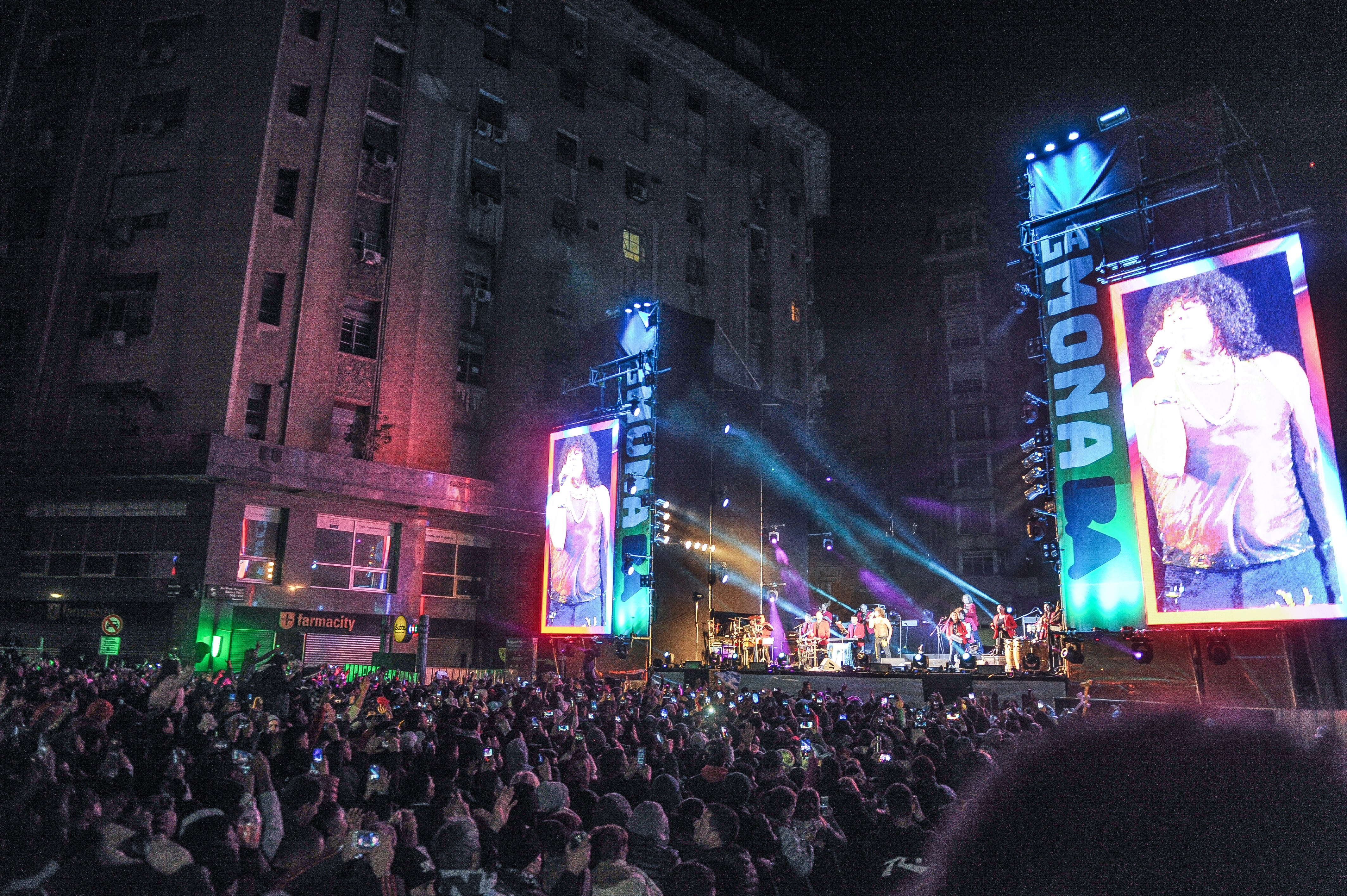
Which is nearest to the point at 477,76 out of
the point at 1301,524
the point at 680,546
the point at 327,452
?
the point at 327,452

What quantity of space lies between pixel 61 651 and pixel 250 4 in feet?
74.4

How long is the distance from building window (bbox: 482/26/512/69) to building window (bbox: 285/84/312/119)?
8.18 meters

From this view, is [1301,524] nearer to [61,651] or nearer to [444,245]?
[444,245]

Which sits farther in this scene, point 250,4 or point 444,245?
point 444,245

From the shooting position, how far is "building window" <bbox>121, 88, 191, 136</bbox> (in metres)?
29.2

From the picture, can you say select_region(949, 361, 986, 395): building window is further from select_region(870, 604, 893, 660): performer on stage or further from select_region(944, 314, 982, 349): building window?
select_region(870, 604, 893, 660): performer on stage

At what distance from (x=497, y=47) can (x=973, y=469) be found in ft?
115

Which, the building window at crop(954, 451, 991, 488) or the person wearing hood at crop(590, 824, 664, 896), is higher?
the building window at crop(954, 451, 991, 488)

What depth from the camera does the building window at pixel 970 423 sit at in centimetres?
4959

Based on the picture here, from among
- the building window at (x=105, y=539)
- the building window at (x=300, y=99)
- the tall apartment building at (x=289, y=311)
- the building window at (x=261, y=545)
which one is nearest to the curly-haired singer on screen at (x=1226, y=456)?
the tall apartment building at (x=289, y=311)

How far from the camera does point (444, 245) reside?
3256 centimetres

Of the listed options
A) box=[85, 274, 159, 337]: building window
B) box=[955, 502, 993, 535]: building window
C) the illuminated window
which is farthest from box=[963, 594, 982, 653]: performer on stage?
box=[85, 274, 159, 337]: building window

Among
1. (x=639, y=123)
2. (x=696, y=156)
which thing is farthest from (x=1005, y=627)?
(x=639, y=123)

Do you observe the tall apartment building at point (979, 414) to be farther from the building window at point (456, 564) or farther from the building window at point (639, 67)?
the building window at point (456, 564)
